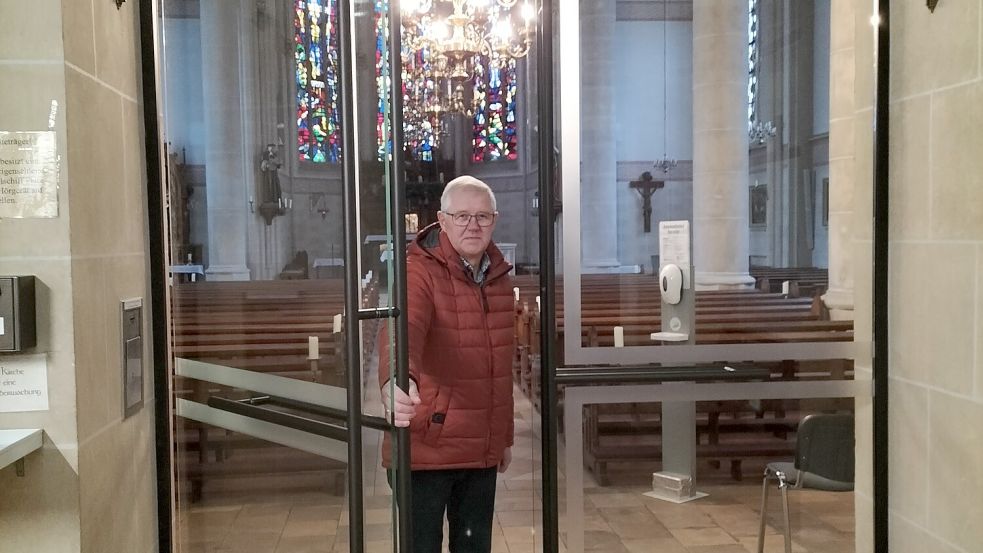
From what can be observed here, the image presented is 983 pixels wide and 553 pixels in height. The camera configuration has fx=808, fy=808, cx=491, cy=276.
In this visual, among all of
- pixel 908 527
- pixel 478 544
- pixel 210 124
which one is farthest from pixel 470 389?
pixel 908 527

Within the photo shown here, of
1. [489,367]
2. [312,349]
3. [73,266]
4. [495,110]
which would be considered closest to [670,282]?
[489,367]

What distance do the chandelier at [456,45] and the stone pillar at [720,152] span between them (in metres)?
3.19

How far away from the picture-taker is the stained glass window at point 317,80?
1454 mm

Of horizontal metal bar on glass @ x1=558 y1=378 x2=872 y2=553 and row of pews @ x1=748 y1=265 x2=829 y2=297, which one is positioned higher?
row of pews @ x1=748 y1=265 x2=829 y2=297

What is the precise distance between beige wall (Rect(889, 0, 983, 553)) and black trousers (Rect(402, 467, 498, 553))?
3.73 ft

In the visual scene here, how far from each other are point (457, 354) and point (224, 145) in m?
0.82

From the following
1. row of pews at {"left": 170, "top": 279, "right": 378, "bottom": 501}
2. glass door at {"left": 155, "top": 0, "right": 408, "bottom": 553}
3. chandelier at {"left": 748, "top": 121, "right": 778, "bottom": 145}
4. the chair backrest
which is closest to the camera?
glass door at {"left": 155, "top": 0, "right": 408, "bottom": 553}

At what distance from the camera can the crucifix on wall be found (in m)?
2.29

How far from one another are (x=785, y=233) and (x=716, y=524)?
1015 mm

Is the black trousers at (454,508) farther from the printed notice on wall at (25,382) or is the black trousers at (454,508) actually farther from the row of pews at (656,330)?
the printed notice on wall at (25,382)

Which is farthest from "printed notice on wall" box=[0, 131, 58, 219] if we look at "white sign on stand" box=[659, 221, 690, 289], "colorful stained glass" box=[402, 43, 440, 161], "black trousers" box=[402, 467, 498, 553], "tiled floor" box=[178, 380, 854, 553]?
"colorful stained glass" box=[402, 43, 440, 161]

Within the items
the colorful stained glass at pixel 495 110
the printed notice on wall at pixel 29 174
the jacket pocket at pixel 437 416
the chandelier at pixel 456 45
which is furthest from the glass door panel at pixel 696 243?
the colorful stained glass at pixel 495 110

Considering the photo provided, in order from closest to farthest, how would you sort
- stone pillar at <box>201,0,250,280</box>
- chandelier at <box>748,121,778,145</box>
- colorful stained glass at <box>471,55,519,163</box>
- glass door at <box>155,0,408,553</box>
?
1. glass door at <box>155,0,408,553</box>
2. stone pillar at <box>201,0,250,280</box>
3. chandelier at <box>748,121,778,145</box>
4. colorful stained glass at <box>471,55,519,163</box>

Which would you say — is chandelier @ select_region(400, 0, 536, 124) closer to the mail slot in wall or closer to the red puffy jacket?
the red puffy jacket
